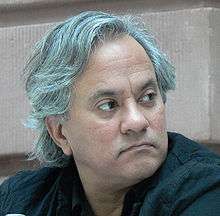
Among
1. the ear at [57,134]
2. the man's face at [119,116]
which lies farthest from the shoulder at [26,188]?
the man's face at [119,116]

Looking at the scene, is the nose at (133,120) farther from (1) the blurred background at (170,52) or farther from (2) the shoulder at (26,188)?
(1) the blurred background at (170,52)

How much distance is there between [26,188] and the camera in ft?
8.35

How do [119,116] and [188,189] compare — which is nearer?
[188,189]

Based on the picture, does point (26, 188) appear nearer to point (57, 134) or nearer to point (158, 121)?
point (57, 134)

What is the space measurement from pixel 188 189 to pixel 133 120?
0.24 meters

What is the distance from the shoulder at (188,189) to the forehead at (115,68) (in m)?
0.28

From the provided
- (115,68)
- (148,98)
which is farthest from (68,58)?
(148,98)

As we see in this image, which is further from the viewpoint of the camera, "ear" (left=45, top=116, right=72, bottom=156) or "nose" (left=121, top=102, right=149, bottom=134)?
"ear" (left=45, top=116, right=72, bottom=156)

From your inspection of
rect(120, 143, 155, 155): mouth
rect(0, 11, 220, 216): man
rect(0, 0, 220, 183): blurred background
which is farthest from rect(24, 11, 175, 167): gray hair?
rect(0, 0, 220, 183): blurred background

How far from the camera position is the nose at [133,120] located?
2.11m

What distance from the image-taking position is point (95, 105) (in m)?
2.19

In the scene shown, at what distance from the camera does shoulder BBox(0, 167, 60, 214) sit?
2502 millimetres

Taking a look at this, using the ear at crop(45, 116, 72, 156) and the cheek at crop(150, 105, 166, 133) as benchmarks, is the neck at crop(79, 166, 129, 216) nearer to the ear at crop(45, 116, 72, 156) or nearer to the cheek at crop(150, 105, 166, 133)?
the ear at crop(45, 116, 72, 156)

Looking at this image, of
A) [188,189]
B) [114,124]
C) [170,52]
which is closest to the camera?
[188,189]
